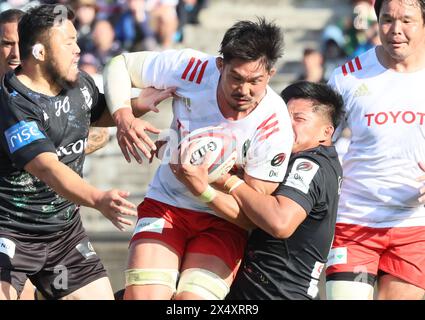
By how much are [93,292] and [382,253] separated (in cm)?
190

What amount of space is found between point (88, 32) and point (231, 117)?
28.4 feet

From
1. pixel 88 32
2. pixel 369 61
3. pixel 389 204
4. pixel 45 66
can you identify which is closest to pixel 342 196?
pixel 389 204

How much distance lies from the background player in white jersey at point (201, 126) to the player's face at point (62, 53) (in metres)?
0.31

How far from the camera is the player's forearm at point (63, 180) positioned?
5.97 meters

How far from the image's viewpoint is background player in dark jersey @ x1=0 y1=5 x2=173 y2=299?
6430mm

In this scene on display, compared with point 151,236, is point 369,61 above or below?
above

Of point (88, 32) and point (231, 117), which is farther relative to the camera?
point (88, 32)

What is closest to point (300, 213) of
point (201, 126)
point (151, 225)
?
point (201, 126)

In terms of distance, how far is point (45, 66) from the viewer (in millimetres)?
6609

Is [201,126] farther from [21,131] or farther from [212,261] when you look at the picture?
[21,131]

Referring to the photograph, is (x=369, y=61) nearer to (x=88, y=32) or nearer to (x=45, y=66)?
(x=45, y=66)

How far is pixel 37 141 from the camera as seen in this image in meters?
6.32
